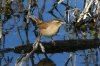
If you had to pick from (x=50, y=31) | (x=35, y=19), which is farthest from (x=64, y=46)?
(x=35, y=19)

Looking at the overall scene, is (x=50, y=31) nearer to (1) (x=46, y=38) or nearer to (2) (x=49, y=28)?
(2) (x=49, y=28)

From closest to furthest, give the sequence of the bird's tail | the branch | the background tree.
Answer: the background tree < the branch < the bird's tail

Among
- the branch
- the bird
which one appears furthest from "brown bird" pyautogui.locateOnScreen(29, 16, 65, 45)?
the branch

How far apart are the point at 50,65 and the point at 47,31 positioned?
1.54ft

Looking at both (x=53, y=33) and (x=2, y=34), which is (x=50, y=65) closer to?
(x=53, y=33)

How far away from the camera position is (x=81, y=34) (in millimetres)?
4543

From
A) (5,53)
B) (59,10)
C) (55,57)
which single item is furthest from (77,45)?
(59,10)

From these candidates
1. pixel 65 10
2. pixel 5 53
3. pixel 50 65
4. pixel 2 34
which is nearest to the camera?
pixel 50 65

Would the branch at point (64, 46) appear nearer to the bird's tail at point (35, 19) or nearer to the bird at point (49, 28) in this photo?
the bird at point (49, 28)

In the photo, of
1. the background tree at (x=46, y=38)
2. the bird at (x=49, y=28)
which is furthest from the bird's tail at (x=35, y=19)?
the bird at (x=49, y=28)

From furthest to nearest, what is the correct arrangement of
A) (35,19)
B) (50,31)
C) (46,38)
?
1. (35,19)
2. (46,38)
3. (50,31)

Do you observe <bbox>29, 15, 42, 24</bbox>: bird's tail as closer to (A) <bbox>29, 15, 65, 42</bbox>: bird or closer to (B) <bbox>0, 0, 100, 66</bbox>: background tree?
(B) <bbox>0, 0, 100, 66</bbox>: background tree

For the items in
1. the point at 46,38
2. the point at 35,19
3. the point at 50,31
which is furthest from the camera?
the point at 35,19

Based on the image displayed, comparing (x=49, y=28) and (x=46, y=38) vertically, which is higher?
(x=49, y=28)
